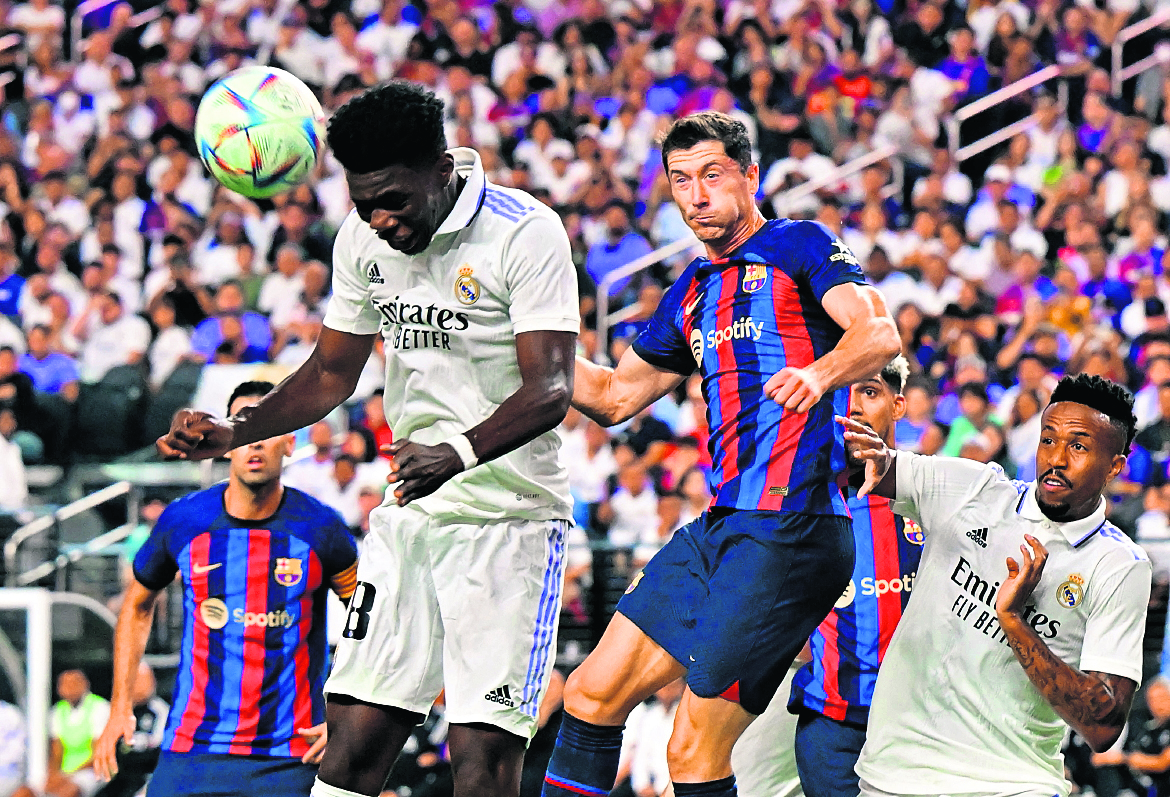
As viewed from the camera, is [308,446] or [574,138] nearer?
A: [308,446]

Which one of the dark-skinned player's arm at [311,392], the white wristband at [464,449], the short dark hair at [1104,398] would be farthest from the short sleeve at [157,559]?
the short dark hair at [1104,398]

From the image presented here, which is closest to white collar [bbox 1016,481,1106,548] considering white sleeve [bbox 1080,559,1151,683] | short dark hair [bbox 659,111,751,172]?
white sleeve [bbox 1080,559,1151,683]

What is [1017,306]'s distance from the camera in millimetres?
11734

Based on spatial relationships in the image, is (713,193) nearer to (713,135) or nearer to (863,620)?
(713,135)

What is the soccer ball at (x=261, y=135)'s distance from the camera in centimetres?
487

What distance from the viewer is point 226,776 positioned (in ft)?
20.0

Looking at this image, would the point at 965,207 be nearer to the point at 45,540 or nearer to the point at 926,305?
the point at 926,305

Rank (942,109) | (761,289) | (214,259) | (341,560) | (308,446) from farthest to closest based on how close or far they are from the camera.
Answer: (942,109)
(214,259)
(308,446)
(341,560)
(761,289)

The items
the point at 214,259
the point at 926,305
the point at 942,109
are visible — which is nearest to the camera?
the point at 926,305

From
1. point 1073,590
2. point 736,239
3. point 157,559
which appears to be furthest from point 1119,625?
point 157,559

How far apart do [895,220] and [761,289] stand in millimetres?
8664

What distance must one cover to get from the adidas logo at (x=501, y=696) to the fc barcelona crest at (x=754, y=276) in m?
1.39

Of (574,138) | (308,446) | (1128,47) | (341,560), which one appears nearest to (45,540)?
(308,446)

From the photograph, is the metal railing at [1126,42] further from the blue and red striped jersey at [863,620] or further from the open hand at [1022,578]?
the open hand at [1022,578]
